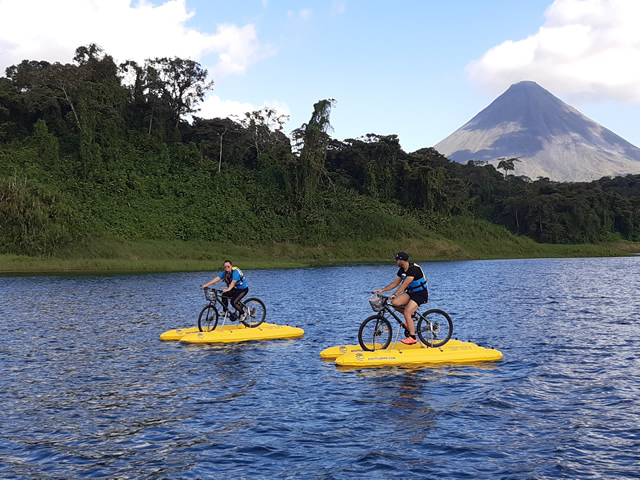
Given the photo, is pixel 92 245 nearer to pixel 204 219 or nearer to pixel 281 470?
pixel 204 219

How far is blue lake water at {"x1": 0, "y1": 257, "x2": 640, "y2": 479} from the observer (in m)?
10.3

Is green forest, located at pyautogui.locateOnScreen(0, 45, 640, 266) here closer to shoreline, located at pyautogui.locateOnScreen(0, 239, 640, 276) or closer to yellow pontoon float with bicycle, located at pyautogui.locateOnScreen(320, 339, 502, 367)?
shoreline, located at pyautogui.locateOnScreen(0, 239, 640, 276)

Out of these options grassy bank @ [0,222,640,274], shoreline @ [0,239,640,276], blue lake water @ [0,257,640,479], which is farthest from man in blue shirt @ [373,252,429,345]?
grassy bank @ [0,222,640,274]

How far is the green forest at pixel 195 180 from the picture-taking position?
7906 centimetres

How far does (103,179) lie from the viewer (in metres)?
88.1

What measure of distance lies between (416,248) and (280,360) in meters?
81.4

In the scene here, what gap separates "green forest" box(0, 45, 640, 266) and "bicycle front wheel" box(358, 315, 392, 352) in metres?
55.7

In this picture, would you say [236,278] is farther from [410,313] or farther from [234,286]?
[410,313]

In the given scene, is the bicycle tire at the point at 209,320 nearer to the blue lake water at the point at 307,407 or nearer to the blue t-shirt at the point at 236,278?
the blue t-shirt at the point at 236,278

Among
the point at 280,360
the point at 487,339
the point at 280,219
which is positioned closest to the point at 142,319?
the point at 280,360

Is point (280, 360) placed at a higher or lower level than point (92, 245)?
lower

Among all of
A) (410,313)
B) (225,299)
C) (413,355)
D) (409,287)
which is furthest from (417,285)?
(225,299)

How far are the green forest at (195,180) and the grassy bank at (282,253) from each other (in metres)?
1.80

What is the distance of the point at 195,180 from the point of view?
3873 inches
